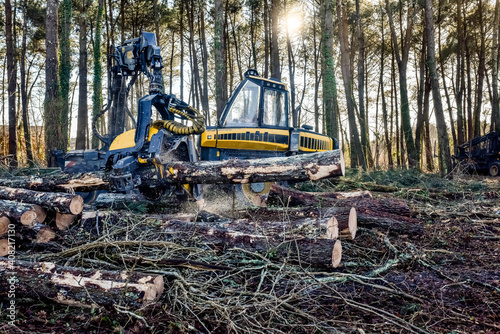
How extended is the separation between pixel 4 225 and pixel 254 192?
4.29 m

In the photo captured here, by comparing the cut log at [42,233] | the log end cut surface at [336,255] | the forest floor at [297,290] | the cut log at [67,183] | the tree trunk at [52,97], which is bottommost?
the forest floor at [297,290]

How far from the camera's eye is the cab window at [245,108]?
7.43 m

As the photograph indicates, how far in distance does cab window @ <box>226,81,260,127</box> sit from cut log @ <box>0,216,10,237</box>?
436 cm

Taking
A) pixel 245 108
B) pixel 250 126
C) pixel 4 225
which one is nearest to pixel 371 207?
pixel 250 126

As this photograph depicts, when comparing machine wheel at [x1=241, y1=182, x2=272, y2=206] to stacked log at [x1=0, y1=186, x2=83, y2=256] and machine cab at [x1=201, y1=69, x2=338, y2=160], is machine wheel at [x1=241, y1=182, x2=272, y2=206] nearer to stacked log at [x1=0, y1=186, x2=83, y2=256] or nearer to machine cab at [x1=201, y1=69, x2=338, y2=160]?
machine cab at [x1=201, y1=69, x2=338, y2=160]

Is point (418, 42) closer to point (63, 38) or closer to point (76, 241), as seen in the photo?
point (63, 38)

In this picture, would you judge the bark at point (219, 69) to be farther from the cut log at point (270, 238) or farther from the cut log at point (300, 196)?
the cut log at point (270, 238)

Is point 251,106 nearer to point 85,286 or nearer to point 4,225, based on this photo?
point 4,225

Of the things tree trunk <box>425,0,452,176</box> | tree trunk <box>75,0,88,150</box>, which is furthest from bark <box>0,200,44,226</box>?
tree trunk <box>75,0,88,150</box>

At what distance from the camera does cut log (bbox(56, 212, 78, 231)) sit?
14.4ft

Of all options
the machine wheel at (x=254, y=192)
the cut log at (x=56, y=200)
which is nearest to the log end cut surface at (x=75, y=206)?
the cut log at (x=56, y=200)

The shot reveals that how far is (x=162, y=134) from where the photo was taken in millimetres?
5383

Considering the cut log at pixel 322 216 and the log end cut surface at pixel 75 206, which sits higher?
the log end cut surface at pixel 75 206

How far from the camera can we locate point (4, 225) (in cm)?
390
